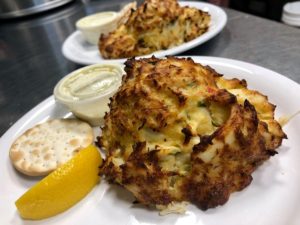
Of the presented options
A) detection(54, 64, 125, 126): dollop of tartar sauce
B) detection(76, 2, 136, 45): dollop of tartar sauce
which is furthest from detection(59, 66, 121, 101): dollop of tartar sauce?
detection(76, 2, 136, 45): dollop of tartar sauce

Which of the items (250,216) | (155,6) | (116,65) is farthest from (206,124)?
(155,6)

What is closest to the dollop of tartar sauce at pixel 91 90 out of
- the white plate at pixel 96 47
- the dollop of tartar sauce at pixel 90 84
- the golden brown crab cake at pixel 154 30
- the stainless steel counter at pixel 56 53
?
the dollop of tartar sauce at pixel 90 84

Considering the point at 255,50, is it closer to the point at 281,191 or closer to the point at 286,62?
the point at 286,62

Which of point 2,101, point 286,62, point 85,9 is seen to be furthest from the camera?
point 85,9

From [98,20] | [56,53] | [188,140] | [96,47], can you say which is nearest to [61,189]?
[188,140]

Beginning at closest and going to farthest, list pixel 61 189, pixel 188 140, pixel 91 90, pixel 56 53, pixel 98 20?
pixel 188 140 → pixel 61 189 → pixel 91 90 → pixel 98 20 → pixel 56 53

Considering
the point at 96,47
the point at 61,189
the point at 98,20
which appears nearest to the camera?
the point at 61,189

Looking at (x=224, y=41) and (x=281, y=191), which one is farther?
(x=224, y=41)

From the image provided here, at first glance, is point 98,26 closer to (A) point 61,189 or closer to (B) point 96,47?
(B) point 96,47
